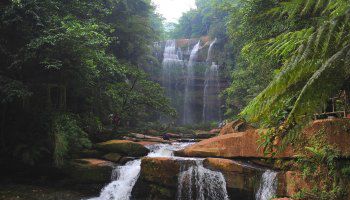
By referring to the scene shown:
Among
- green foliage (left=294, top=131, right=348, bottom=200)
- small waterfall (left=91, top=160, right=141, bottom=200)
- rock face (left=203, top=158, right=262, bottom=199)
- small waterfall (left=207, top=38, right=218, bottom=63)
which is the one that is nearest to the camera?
green foliage (left=294, top=131, right=348, bottom=200)

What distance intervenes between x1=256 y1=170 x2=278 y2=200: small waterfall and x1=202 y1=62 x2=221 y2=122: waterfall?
76.4 feet

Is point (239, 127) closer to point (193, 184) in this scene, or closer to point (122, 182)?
point (193, 184)

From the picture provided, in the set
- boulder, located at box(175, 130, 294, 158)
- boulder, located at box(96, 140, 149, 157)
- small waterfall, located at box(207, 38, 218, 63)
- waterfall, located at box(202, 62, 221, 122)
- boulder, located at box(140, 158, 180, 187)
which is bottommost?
boulder, located at box(140, 158, 180, 187)

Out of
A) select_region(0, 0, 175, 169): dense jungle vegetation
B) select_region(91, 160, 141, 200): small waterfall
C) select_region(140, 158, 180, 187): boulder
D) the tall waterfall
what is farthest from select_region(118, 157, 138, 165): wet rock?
the tall waterfall

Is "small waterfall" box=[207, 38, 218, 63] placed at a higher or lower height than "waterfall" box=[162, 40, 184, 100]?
higher

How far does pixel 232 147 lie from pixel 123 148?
501 centimetres

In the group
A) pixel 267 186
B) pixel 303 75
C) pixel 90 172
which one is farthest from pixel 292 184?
pixel 90 172

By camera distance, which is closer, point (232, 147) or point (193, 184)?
point (193, 184)

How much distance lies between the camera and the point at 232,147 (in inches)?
416

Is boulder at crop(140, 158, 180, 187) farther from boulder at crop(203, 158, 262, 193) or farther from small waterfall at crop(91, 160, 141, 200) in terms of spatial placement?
boulder at crop(203, 158, 262, 193)

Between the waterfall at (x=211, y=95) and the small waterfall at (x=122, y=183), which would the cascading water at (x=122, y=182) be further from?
the waterfall at (x=211, y=95)

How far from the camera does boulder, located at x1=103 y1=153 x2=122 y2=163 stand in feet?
41.6

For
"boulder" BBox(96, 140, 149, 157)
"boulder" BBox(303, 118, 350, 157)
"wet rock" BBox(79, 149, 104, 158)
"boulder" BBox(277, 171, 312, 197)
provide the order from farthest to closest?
"boulder" BBox(96, 140, 149, 157)
"wet rock" BBox(79, 149, 104, 158)
"boulder" BBox(277, 171, 312, 197)
"boulder" BBox(303, 118, 350, 157)

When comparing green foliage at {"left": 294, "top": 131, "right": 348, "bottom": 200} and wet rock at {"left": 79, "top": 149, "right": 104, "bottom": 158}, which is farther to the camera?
wet rock at {"left": 79, "top": 149, "right": 104, "bottom": 158}
